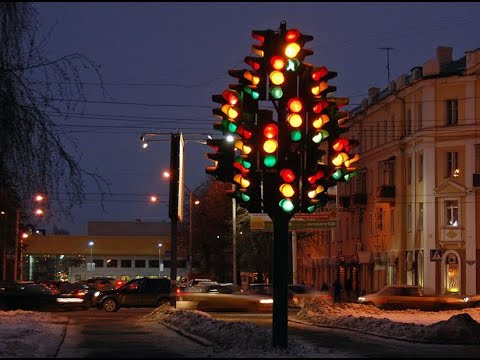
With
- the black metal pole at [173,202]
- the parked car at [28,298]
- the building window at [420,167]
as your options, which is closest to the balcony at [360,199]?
the building window at [420,167]

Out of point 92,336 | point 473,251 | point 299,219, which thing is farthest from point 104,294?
point 473,251

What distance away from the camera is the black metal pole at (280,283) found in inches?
667

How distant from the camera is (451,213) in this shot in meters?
57.5

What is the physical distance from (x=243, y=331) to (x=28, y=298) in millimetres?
21480

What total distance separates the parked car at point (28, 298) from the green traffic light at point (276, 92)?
26.0 m

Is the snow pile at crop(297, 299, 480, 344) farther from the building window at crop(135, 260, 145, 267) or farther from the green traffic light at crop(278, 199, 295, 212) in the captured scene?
the building window at crop(135, 260, 145, 267)

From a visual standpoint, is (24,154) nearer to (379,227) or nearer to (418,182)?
(418,182)

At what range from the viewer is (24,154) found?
659 inches

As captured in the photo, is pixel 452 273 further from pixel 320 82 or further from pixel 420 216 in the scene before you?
pixel 320 82

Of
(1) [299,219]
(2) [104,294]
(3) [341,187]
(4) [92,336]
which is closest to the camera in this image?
(4) [92,336]

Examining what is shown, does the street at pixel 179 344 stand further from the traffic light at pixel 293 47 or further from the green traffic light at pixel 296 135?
the traffic light at pixel 293 47

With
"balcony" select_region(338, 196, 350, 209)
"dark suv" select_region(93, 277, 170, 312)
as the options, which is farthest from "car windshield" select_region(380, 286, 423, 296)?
"balcony" select_region(338, 196, 350, 209)

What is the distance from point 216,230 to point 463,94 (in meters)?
29.1

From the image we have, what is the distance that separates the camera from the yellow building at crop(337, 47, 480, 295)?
56219 mm
